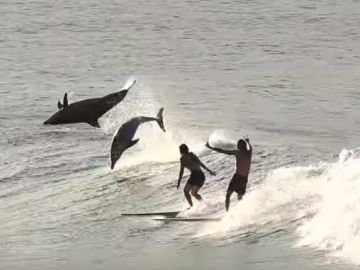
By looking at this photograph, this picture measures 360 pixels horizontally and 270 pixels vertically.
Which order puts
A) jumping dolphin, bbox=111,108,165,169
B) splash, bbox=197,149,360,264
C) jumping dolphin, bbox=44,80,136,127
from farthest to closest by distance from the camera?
jumping dolphin, bbox=111,108,165,169 < jumping dolphin, bbox=44,80,136,127 < splash, bbox=197,149,360,264

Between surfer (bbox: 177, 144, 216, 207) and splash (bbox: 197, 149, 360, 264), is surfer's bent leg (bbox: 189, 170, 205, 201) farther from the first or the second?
splash (bbox: 197, 149, 360, 264)

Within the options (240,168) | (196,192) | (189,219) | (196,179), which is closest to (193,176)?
(196,179)

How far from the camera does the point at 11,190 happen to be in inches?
945

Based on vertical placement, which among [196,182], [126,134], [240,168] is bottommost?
[196,182]

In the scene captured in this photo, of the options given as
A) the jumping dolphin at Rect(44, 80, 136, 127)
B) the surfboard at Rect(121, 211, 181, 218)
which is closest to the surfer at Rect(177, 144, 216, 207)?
the surfboard at Rect(121, 211, 181, 218)

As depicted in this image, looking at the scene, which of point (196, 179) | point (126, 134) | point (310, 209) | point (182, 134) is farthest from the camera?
point (182, 134)

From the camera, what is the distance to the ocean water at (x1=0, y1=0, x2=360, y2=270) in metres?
19.9

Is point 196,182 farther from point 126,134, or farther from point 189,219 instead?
point 126,134

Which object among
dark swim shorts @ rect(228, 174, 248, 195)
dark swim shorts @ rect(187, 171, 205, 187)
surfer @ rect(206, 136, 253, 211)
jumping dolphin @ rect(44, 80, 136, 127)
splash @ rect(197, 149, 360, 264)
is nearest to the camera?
splash @ rect(197, 149, 360, 264)

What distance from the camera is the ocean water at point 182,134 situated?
19906 mm

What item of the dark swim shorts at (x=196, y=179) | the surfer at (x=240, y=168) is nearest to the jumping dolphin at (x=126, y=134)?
the dark swim shorts at (x=196, y=179)

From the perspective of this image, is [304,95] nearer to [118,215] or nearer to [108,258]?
[118,215]

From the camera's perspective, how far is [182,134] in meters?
29.4

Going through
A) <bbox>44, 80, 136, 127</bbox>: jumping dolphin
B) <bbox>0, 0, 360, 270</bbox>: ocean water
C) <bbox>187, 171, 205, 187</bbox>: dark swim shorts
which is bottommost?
<bbox>0, 0, 360, 270</bbox>: ocean water
